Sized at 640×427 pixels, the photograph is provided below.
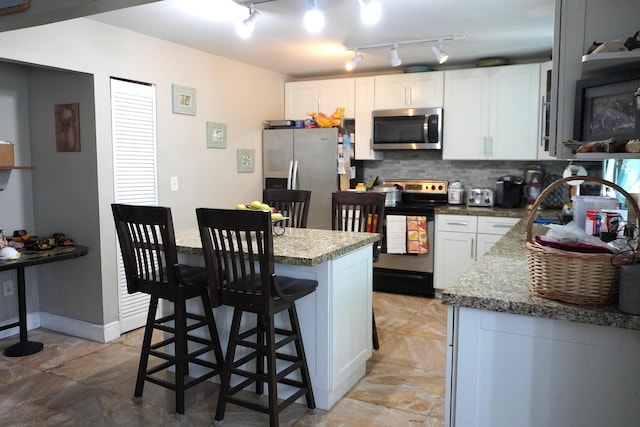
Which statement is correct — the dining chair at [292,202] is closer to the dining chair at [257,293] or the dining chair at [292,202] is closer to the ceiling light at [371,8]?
the dining chair at [257,293]

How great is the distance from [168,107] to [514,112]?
3064 mm

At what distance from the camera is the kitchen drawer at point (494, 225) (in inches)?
173

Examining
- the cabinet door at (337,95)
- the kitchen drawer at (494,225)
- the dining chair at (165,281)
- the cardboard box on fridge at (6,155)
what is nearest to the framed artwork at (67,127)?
the cardboard box on fridge at (6,155)

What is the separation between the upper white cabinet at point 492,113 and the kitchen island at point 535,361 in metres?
3.29

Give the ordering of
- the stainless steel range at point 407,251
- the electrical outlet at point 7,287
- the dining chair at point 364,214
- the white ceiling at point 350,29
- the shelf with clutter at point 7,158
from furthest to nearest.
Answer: the stainless steel range at point 407,251
the electrical outlet at point 7,287
the shelf with clutter at point 7,158
the dining chair at point 364,214
the white ceiling at point 350,29

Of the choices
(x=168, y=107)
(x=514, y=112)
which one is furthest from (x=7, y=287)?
(x=514, y=112)

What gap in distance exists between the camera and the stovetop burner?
5203 mm

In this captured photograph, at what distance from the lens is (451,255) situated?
4.67 m

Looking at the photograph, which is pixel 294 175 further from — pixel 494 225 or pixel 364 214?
pixel 494 225

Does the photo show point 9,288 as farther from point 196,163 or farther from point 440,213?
point 440,213

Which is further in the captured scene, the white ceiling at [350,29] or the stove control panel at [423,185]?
the stove control panel at [423,185]

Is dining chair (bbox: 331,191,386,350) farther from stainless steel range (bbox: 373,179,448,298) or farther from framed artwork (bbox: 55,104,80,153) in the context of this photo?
framed artwork (bbox: 55,104,80,153)

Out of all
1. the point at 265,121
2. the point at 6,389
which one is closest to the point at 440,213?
the point at 265,121

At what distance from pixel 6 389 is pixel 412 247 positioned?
3.32 meters
